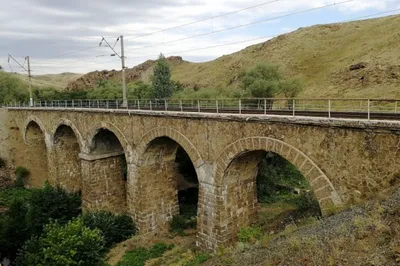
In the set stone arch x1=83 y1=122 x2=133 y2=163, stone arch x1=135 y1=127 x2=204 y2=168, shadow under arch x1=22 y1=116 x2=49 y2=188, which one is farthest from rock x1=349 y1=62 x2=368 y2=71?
shadow under arch x1=22 y1=116 x2=49 y2=188

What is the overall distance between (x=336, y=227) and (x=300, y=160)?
392cm

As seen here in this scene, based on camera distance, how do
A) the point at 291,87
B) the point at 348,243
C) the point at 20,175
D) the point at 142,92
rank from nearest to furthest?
the point at 348,243 → the point at 20,175 → the point at 291,87 → the point at 142,92

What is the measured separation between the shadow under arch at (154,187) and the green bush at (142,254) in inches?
79.7

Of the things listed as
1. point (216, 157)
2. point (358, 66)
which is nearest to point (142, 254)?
point (216, 157)

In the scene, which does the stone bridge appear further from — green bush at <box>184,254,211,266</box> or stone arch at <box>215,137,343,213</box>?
green bush at <box>184,254,211,266</box>

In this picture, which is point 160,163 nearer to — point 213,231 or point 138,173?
point 138,173

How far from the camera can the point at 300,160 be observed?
524 inches

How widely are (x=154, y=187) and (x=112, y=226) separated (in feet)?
12.4

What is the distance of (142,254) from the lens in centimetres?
2095

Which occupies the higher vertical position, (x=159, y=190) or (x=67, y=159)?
(x=67, y=159)

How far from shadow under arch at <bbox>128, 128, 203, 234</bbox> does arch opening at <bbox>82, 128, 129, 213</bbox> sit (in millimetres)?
5269

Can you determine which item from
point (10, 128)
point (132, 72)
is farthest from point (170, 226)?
point (132, 72)

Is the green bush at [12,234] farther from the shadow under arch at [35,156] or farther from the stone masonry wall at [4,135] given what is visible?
the stone masonry wall at [4,135]

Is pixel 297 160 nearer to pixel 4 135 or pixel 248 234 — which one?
pixel 248 234
